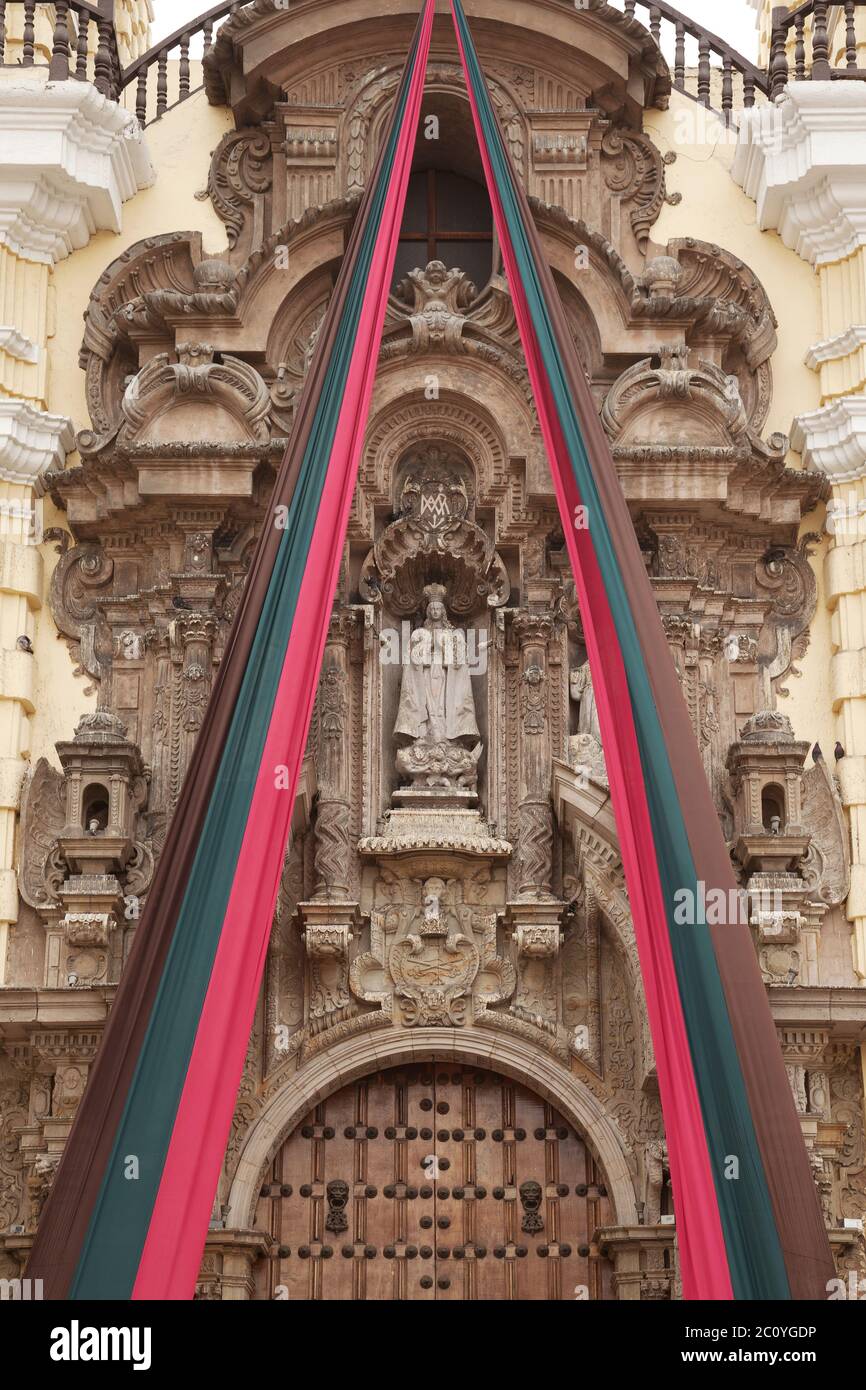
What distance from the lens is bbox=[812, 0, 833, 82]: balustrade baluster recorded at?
13492 mm

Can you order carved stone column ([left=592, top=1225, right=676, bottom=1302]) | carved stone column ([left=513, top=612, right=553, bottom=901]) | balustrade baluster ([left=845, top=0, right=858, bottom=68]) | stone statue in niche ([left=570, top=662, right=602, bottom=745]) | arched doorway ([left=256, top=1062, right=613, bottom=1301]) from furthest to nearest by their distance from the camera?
balustrade baluster ([left=845, top=0, right=858, bottom=68]), stone statue in niche ([left=570, top=662, right=602, bottom=745]), carved stone column ([left=513, top=612, right=553, bottom=901]), arched doorway ([left=256, top=1062, right=613, bottom=1301]), carved stone column ([left=592, top=1225, right=676, bottom=1302])

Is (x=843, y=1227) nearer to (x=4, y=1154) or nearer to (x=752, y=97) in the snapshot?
(x=4, y=1154)

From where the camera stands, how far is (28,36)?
44.9 feet

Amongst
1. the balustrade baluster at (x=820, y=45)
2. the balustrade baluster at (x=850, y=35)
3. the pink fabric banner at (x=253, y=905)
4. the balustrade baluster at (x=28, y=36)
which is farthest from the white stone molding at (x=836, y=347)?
the balustrade baluster at (x=28, y=36)

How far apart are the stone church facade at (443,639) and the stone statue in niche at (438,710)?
0.02 m

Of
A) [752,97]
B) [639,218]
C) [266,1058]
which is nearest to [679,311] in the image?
[639,218]

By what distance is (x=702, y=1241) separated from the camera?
8.54m

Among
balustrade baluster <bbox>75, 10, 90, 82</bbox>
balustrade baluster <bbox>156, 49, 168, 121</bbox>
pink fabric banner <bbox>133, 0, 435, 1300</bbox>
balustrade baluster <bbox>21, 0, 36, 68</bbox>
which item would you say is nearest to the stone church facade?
balustrade baluster <bbox>156, 49, 168, 121</bbox>

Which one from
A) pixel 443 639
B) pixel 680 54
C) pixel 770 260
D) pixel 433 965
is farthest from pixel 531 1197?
pixel 680 54

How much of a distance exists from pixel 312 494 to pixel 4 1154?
411 centimetres

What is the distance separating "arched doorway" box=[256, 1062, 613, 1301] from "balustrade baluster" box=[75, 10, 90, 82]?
674 cm

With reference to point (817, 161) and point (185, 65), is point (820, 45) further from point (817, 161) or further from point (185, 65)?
point (185, 65)

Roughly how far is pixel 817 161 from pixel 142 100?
4.54m

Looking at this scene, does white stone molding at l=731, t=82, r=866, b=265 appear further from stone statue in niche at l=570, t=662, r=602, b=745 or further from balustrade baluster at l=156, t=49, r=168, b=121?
balustrade baluster at l=156, t=49, r=168, b=121
